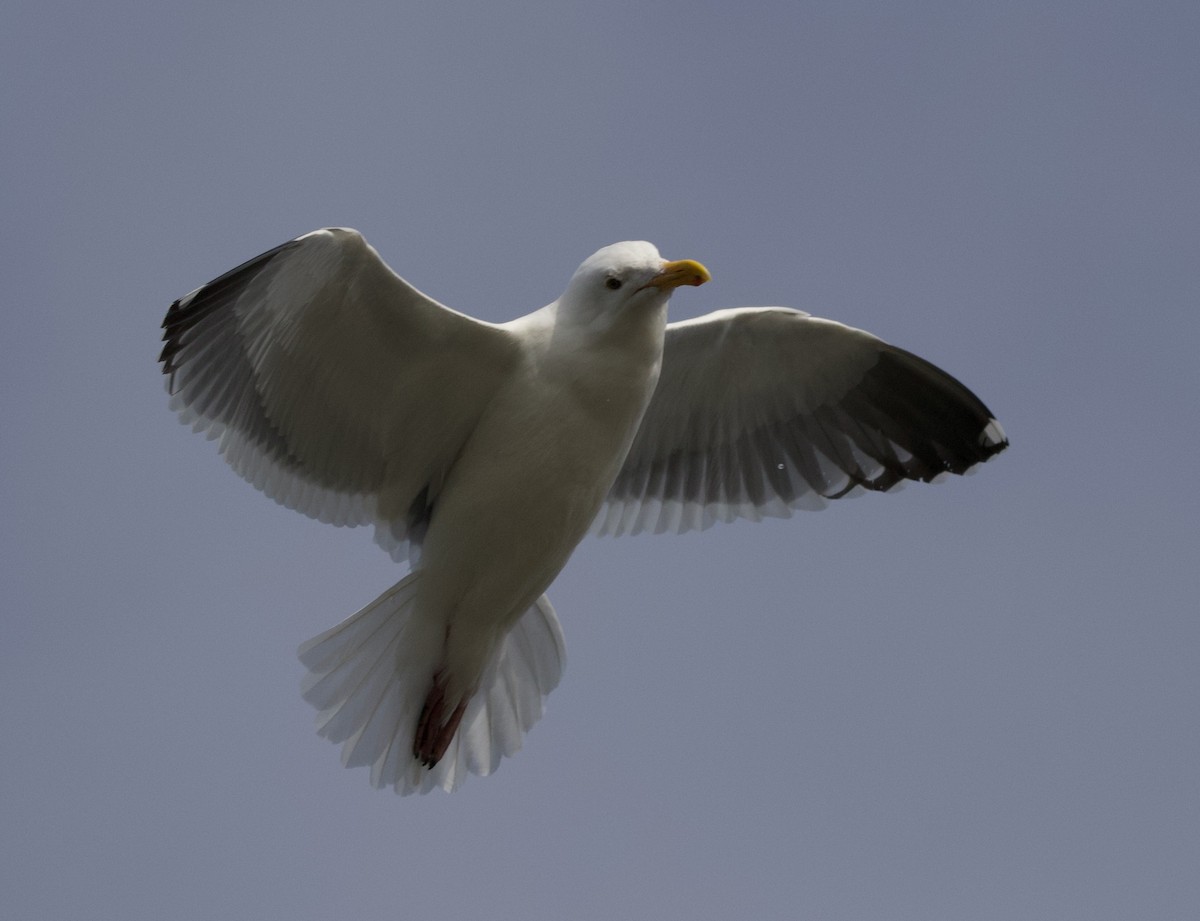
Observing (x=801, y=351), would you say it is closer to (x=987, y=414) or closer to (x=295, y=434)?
(x=987, y=414)

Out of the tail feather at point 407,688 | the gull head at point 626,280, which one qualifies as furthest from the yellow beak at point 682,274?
the tail feather at point 407,688

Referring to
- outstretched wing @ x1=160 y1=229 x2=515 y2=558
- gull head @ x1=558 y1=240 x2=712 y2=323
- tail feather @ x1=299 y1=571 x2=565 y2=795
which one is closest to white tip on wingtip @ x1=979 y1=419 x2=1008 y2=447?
gull head @ x1=558 y1=240 x2=712 y2=323

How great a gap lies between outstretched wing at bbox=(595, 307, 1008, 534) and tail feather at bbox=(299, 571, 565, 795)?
72cm

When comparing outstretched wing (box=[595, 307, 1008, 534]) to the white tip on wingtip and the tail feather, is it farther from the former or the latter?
the tail feather

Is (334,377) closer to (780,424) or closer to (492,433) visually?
(492,433)

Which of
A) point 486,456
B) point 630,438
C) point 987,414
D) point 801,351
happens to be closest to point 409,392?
point 486,456

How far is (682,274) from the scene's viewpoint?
21.8ft

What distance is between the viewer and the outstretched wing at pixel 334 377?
682 cm

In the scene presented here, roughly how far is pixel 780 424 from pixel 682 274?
1.51m

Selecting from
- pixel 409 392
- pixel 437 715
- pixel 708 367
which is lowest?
pixel 437 715

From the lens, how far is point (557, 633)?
7766mm

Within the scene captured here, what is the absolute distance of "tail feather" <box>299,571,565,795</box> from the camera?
24.3ft

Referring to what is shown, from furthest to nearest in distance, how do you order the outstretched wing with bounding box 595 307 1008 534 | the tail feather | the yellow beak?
the outstretched wing with bounding box 595 307 1008 534 → the tail feather → the yellow beak

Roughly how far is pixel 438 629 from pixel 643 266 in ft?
5.31
